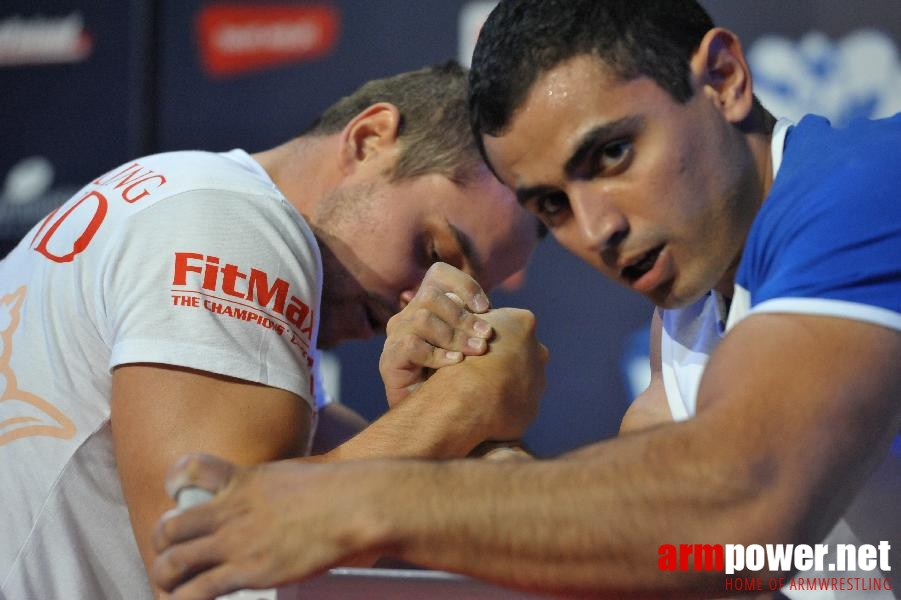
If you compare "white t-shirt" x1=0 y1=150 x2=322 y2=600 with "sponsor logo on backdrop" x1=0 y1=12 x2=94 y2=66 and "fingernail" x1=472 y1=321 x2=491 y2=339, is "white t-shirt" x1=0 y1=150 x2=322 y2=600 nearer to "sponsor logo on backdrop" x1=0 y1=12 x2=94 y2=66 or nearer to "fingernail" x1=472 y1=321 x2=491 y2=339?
"fingernail" x1=472 y1=321 x2=491 y2=339

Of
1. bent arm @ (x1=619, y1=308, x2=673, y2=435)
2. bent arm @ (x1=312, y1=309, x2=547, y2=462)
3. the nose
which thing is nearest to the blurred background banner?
bent arm @ (x1=619, y1=308, x2=673, y2=435)

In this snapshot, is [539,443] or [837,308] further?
[539,443]

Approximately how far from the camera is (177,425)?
1.12m

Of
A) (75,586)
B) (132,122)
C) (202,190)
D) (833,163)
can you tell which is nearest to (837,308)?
(833,163)

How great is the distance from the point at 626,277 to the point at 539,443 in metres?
1.21

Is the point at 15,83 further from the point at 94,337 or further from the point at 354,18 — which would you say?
the point at 94,337

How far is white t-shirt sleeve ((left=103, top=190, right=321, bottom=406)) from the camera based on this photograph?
46.2 inches

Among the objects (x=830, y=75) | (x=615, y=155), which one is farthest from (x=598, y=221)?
(x=830, y=75)

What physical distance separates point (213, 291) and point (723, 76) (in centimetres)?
60

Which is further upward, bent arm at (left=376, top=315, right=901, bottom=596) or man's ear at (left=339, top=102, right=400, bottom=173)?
bent arm at (left=376, top=315, right=901, bottom=596)

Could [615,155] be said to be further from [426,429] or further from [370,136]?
[370,136]

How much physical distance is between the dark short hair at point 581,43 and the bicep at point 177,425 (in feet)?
1.28

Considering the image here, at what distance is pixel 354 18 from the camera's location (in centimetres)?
246

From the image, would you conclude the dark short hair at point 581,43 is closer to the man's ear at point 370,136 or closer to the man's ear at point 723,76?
the man's ear at point 723,76
